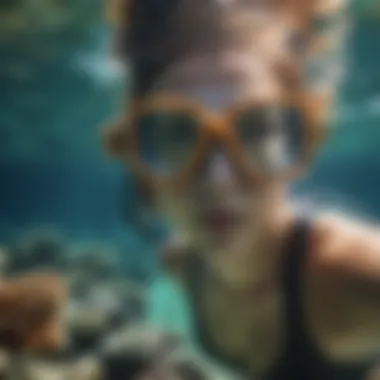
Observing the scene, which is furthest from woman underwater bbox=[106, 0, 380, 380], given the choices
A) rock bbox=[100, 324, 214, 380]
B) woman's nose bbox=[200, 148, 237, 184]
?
rock bbox=[100, 324, 214, 380]

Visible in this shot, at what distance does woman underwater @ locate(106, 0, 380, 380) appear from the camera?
1767mm

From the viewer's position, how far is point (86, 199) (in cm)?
223

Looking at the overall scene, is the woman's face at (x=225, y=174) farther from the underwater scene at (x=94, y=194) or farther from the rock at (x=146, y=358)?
the rock at (x=146, y=358)

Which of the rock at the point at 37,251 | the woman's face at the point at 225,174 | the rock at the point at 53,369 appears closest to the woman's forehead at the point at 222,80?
the woman's face at the point at 225,174

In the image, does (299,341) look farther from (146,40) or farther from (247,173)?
(146,40)

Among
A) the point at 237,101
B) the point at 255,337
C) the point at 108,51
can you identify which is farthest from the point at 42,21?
the point at 255,337

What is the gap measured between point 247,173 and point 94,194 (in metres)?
0.61

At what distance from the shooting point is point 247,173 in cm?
182

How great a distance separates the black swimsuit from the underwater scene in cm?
19

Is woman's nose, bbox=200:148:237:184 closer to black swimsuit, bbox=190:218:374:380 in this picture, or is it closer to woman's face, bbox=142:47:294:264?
woman's face, bbox=142:47:294:264

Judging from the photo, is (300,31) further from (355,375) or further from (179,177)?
(355,375)

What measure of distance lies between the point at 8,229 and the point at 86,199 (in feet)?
0.97

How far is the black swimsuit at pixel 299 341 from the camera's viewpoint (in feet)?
5.80

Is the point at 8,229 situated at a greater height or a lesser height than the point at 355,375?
greater
